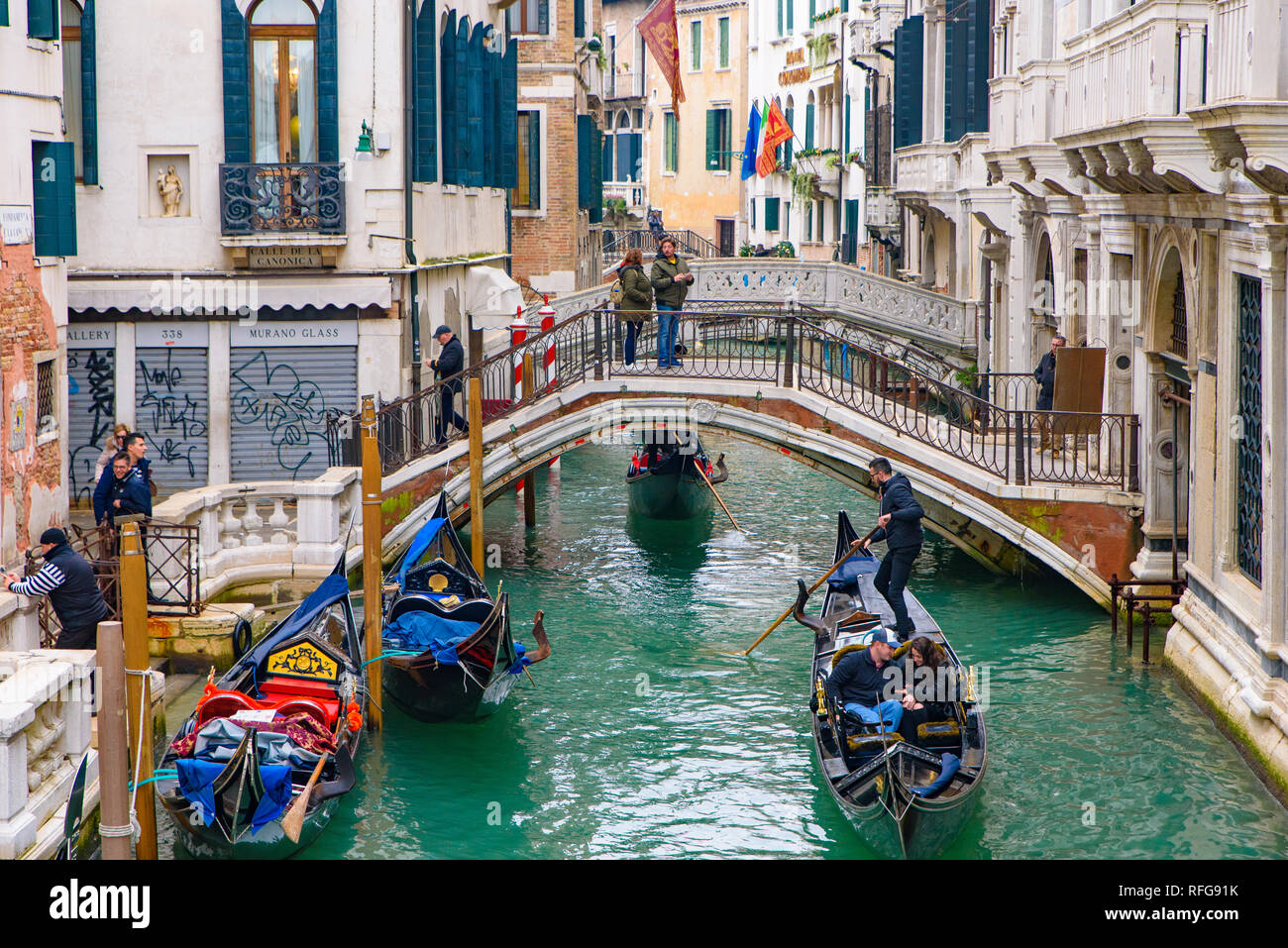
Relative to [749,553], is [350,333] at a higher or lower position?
higher

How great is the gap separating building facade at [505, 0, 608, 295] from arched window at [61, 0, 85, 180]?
10701mm

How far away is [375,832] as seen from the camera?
9.55 meters

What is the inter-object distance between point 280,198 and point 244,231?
0.45m

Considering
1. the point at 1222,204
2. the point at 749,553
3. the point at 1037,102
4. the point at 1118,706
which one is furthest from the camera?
the point at 749,553

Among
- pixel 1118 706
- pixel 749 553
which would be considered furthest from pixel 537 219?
pixel 1118 706

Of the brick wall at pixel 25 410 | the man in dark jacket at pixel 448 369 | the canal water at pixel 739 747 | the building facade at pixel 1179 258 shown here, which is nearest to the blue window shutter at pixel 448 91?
the man in dark jacket at pixel 448 369

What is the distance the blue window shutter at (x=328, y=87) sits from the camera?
14.9 meters

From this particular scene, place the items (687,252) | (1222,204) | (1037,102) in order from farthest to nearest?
(687,252) < (1037,102) < (1222,204)

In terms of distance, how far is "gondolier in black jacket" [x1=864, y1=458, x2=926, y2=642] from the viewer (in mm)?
11773

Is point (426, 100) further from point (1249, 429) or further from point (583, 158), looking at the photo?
point (583, 158)

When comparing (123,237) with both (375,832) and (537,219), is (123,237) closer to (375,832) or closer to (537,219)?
(375,832)

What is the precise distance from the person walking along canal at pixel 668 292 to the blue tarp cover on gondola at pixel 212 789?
757cm

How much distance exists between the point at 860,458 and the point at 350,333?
195 inches

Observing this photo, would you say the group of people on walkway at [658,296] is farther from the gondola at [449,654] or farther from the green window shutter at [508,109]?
the green window shutter at [508,109]
